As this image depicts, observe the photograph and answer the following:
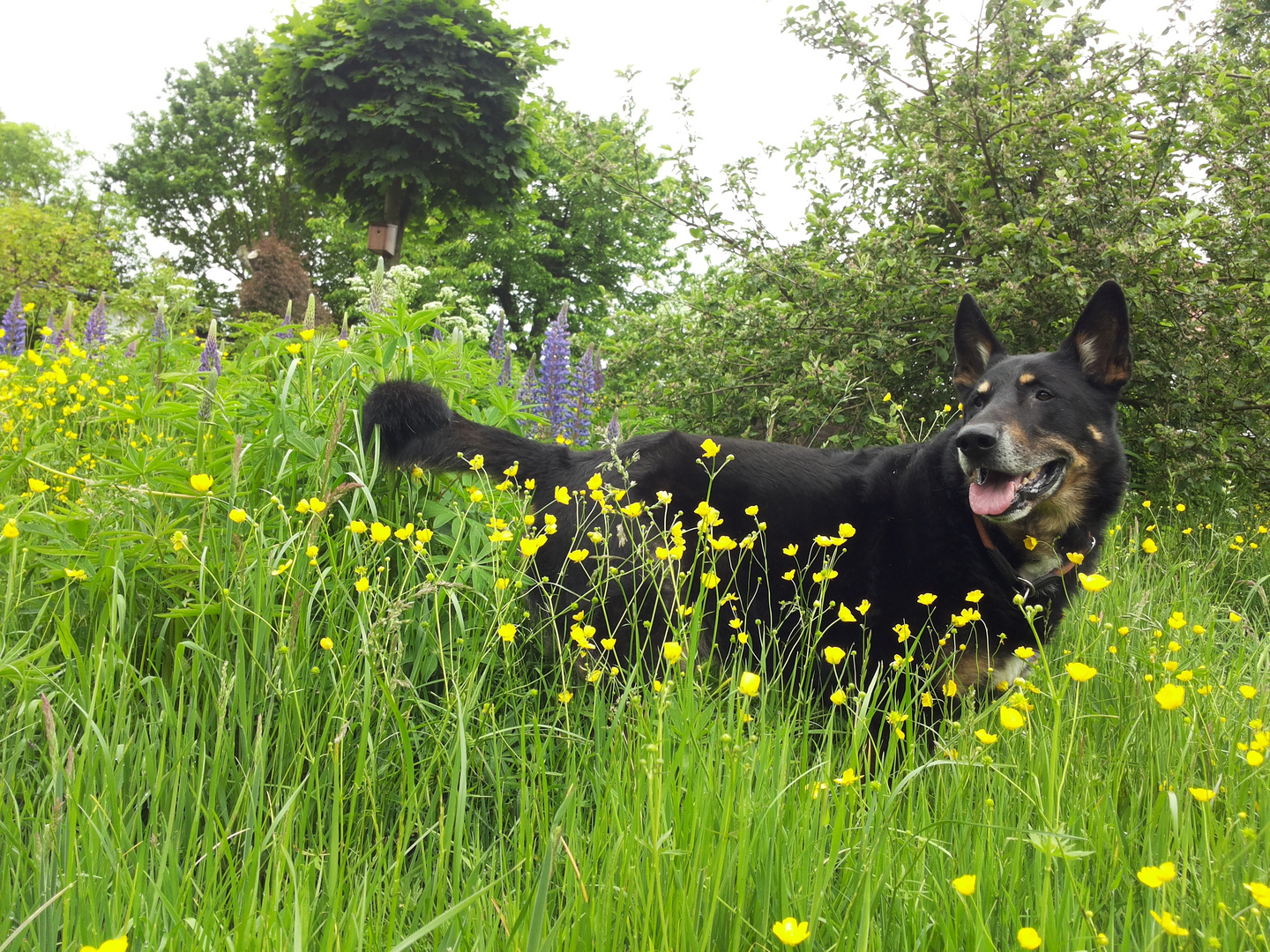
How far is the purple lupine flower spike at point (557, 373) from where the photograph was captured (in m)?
5.11

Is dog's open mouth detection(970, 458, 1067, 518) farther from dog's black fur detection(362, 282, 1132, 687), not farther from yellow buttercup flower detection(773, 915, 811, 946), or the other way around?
yellow buttercup flower detection(773, 915, 811, 946)

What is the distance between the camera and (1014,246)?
4246 mm

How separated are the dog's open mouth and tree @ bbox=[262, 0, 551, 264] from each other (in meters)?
7.79

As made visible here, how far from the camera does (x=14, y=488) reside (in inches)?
104

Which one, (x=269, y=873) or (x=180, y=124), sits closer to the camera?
(x=269, y=873)

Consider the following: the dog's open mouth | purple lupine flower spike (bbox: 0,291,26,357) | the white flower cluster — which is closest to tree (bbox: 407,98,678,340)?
purple lupine flower spike (bbox: 0,291,26,357)

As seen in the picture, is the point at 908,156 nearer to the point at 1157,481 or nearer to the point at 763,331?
the point at 763,331

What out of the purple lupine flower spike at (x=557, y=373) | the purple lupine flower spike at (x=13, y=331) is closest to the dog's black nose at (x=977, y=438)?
the purple lupine flower spike at (x=557, y=373)

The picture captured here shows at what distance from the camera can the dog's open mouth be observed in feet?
8.50

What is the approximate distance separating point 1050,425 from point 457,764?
2439mm

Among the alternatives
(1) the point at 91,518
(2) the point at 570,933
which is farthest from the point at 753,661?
(1) the point at 91,518

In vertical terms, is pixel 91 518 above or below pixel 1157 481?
below

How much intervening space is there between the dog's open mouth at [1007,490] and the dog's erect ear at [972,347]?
0.64 meters

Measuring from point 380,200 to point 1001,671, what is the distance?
35.2 feet
